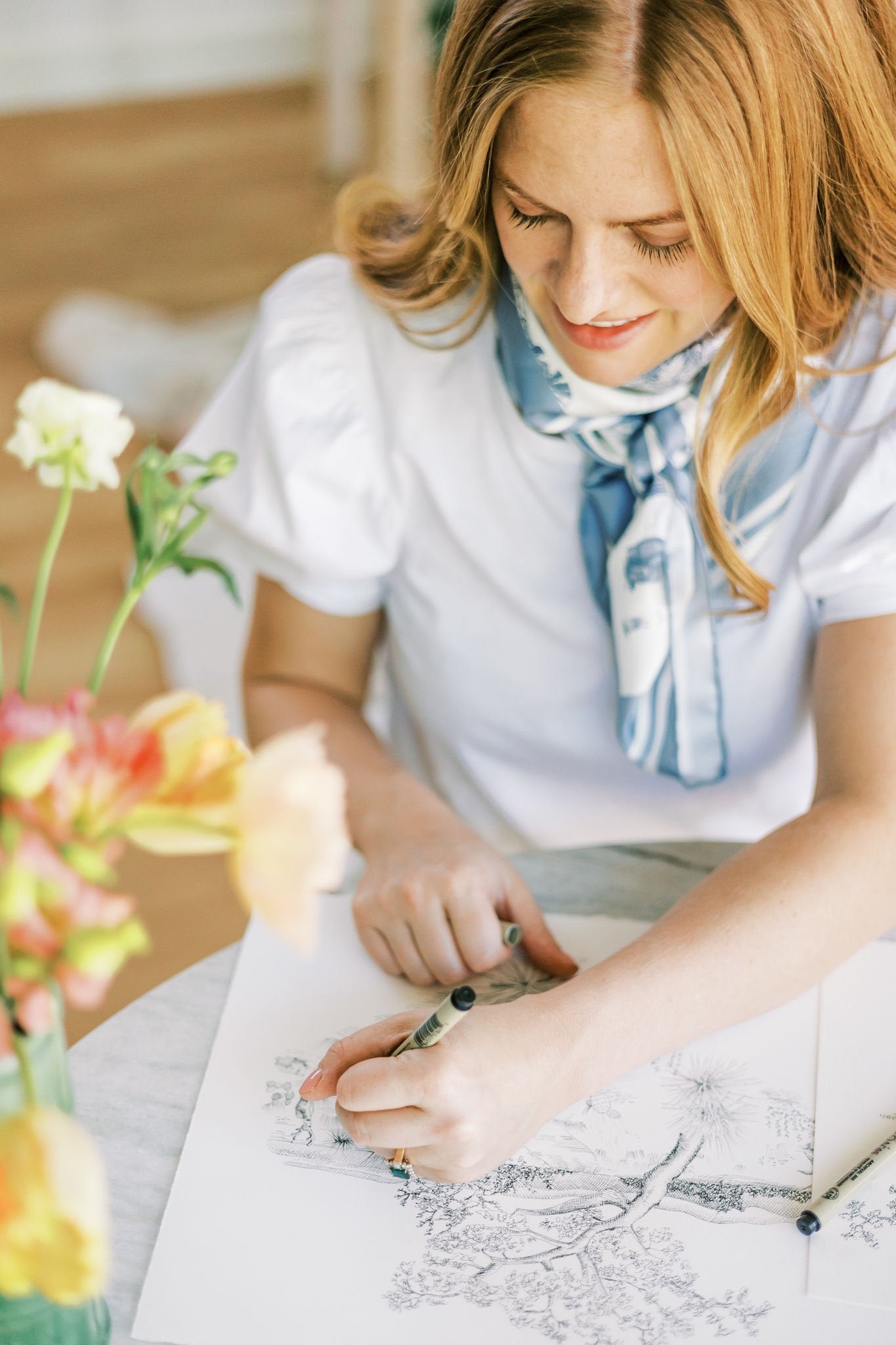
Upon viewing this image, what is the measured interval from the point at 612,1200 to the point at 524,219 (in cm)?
57

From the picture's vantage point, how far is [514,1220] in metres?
0.75

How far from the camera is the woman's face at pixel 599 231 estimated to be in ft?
2.60

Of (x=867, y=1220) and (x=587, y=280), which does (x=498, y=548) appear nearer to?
(x=587, y=280)

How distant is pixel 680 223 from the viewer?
0.82 metres

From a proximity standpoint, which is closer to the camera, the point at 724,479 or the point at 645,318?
the point at 645,318

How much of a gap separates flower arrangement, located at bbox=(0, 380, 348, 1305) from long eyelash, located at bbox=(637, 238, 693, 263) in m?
0.46

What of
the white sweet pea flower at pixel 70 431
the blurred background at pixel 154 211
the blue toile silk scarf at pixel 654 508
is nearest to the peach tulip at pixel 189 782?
the white sweet pea flower at pixel 70 431

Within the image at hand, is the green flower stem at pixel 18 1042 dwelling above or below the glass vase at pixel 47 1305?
above

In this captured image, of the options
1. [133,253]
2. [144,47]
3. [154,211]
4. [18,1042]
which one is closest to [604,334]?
[18,1042]

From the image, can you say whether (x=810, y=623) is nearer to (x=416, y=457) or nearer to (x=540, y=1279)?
(x=416, y=457)

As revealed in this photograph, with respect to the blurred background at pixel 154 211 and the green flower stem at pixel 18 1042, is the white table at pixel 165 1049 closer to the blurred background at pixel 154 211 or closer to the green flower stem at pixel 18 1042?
the green flower stem at pixel 18 1042

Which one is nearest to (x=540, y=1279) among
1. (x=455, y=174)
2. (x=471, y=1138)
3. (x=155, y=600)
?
(x=471, y=1138)

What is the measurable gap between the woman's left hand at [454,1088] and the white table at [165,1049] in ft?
0.27

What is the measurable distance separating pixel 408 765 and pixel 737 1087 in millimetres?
551
